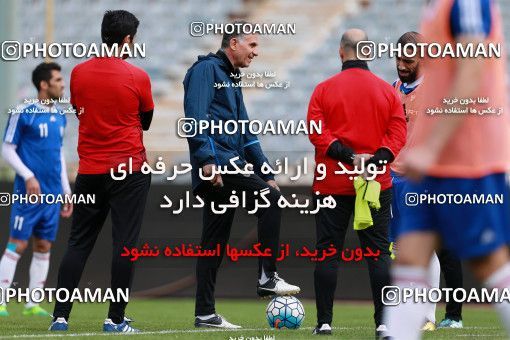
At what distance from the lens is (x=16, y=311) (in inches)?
364

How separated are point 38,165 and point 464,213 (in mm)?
5716

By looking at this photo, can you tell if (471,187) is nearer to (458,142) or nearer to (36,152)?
(458,142)

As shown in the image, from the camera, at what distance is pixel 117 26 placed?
6.56m

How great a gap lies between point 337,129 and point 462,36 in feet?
8.67

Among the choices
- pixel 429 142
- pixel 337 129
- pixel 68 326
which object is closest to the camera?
pixel 429 142

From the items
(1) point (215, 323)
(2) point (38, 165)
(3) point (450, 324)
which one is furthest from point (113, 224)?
(2) point (38, 165)

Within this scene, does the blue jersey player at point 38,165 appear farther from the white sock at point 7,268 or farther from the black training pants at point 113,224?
the black training pants at point 113,224

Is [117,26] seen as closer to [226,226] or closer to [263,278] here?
[226,226]

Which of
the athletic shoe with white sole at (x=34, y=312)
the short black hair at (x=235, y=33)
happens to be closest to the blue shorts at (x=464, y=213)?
the short black hair at (x=235, y=33)

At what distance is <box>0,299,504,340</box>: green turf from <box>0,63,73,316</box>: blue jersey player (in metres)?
0.43

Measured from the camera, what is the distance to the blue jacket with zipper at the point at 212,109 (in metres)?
6.70

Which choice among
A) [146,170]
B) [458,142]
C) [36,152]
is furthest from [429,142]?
[36,152]

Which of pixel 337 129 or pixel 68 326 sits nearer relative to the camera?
pixel 337 129

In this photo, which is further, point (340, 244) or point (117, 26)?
point (117, 26)
